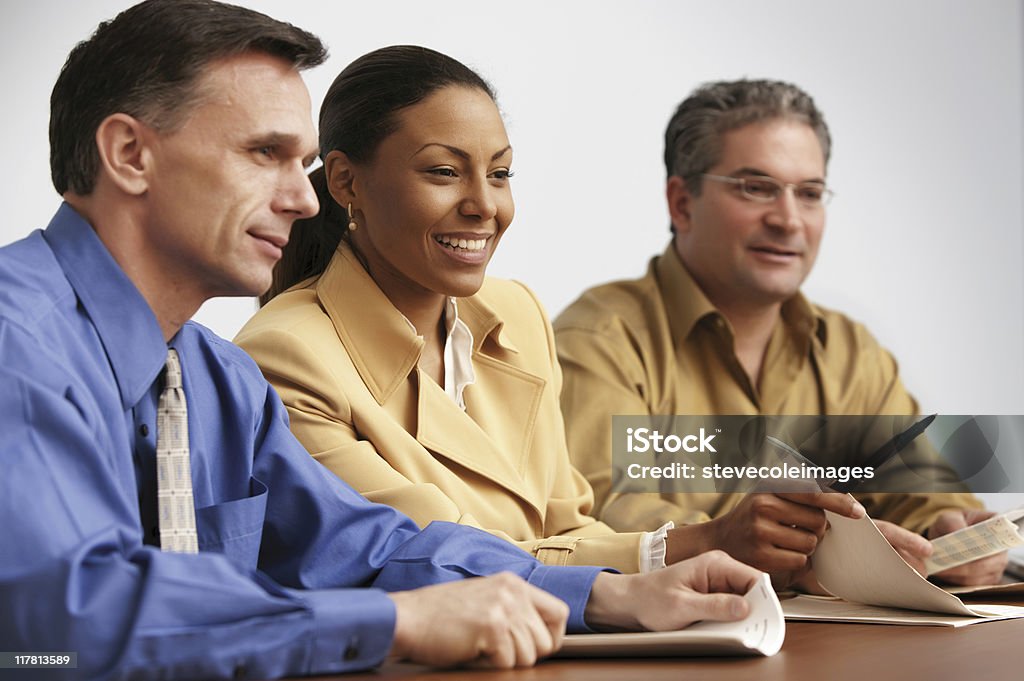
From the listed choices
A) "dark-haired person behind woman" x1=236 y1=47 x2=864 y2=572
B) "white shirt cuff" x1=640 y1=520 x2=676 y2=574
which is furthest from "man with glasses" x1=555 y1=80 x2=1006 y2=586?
"white shirt cuff" x1=640 y1=520 x2=676 y2=574

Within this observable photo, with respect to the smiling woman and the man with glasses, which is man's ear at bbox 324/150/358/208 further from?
the man with glasses

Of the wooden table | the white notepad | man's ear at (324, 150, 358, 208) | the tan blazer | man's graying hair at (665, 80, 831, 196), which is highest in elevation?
man's graying hair at (665, 80, 831, 196)

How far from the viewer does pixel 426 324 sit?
1794mm

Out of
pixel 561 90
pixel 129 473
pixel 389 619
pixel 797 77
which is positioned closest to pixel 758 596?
pixel 389 619

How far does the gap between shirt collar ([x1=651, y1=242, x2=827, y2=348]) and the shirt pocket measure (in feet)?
4.64

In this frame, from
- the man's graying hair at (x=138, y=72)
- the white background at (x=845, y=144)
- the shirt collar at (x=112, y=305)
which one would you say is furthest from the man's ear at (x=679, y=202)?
the shirt collar at (x=112, y=305)

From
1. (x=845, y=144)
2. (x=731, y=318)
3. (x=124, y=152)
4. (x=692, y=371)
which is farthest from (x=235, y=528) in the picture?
(x=845, y=144)

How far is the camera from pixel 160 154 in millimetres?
1222

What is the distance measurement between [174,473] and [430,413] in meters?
0.51

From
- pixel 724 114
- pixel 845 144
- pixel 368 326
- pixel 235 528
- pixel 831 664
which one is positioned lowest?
pixel 831 664

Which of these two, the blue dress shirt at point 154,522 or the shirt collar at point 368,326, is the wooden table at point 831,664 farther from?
the shirt collar at point 368,326

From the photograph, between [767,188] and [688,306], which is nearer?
[688,306]

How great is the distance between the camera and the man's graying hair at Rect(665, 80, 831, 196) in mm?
2746

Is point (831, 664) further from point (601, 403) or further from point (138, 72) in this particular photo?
point (601, 403)
